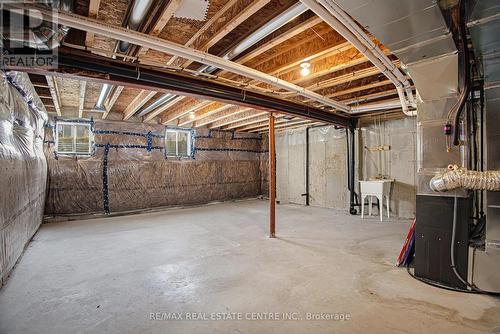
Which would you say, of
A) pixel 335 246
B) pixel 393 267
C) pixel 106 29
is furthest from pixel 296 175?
pixel 106 29

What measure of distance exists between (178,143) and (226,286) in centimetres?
515

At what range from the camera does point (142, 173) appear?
230 inches

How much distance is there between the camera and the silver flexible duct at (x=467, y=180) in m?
1.88

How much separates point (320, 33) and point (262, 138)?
5.86 meters

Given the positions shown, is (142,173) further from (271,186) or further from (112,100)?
(271,186)

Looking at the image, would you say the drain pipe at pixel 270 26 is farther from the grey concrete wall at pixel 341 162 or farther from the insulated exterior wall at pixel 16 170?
the grey concrete wall at pixel 341 162

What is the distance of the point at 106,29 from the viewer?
5.47 ft

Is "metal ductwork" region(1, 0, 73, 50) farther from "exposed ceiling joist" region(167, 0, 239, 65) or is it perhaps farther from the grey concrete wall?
the grey concrete wall

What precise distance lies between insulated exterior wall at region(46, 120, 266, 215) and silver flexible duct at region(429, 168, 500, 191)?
5.50 m

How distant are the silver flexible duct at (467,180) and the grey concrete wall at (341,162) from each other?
293 cm

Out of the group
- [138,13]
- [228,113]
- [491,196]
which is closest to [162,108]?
[228,113]

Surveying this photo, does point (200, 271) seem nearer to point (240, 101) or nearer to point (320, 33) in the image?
point (240, 101)

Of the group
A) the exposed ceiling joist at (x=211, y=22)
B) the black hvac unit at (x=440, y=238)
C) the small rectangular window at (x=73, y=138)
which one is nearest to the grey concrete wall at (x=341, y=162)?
the black hvac unit at (x=440, y=238)

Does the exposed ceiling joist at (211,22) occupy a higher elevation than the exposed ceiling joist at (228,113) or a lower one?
lower
